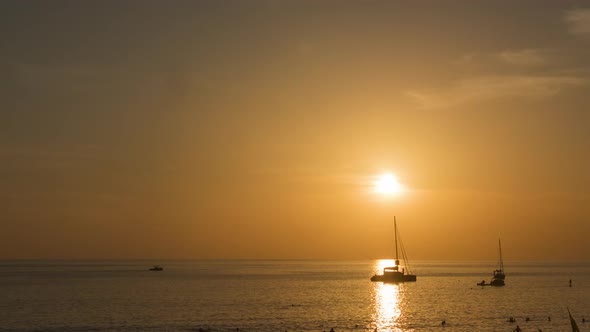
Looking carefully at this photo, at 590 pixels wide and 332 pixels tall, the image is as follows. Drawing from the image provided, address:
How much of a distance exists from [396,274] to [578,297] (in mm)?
45624

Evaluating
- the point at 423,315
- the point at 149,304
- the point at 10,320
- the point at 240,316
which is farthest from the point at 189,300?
the point at 423,315

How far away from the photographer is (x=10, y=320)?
85.9 meters

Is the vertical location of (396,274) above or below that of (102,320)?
above

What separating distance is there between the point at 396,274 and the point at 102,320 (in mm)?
94854

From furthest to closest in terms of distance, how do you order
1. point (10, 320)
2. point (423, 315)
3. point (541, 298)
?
point (541, 298), point (423, 315), point (10, 320)

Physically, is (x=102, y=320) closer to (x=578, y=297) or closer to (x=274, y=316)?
(x=274, y=316)

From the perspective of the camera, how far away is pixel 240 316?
90625 mm

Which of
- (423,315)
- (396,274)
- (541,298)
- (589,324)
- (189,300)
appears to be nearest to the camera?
(589,324)

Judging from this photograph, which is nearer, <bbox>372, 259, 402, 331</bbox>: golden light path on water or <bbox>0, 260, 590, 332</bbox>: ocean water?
<bbox>0, 260, 590, 332</bbox>: ocean water

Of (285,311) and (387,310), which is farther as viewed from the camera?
(387,310)

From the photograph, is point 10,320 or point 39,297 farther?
point 39,297

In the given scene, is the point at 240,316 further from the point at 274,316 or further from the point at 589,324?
the point at 589,324

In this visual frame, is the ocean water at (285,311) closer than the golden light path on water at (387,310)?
Yes

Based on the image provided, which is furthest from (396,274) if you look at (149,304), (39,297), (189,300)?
(39,297)
